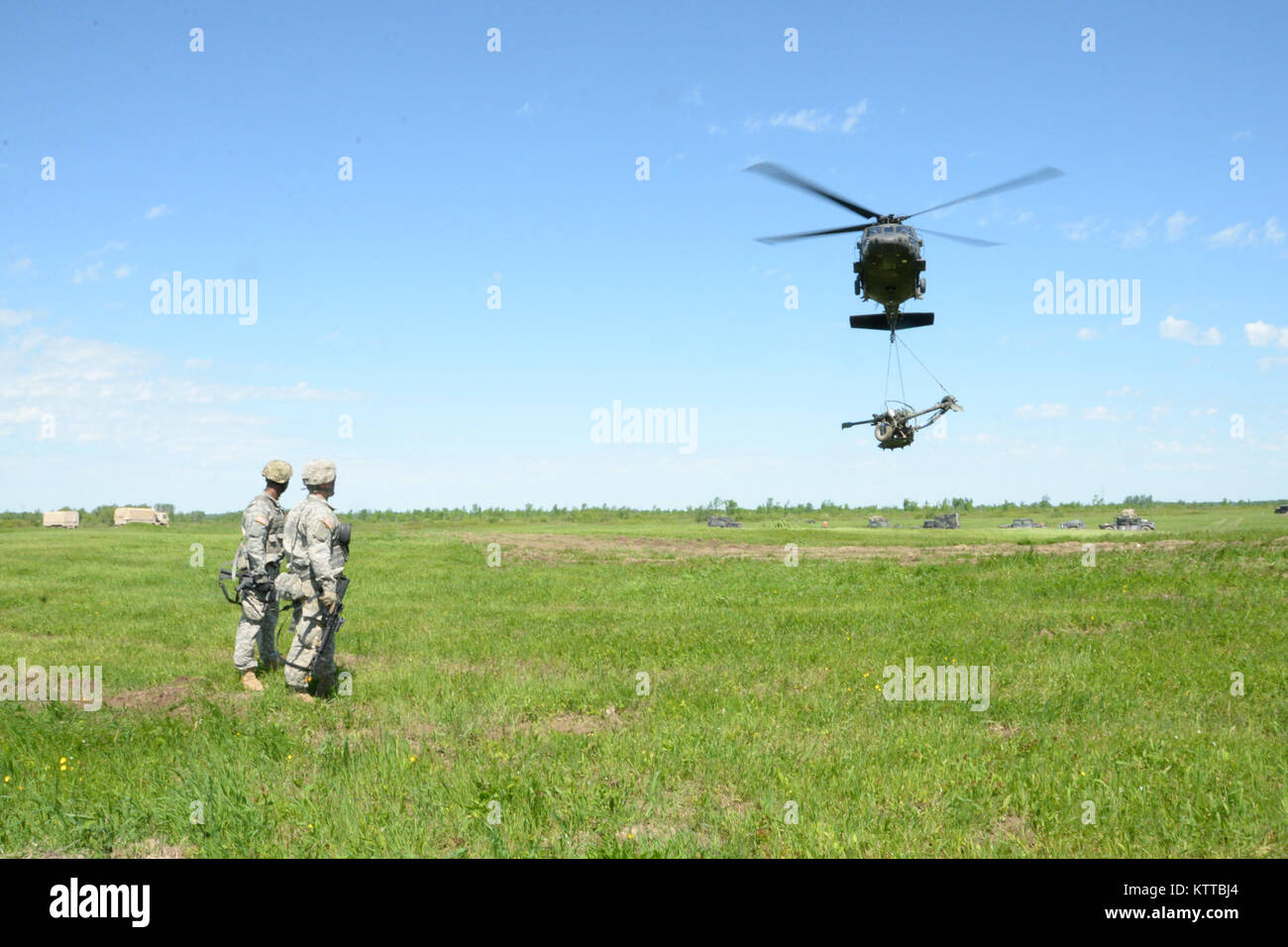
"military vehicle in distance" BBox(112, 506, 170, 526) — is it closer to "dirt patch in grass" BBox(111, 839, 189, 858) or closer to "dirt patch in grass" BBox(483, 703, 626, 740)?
"dirt patch in grass" BBox(483, 703, 626, 740)

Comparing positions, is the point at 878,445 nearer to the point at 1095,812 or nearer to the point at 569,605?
the point at 569,605

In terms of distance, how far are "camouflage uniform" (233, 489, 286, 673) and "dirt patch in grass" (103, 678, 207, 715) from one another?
0.60 m

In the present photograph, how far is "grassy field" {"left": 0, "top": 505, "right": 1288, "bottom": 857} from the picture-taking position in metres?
5.50

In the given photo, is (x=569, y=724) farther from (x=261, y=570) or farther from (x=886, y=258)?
(x=886, y=258)

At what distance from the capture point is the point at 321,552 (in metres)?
9.61

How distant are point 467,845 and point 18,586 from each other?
21711mm

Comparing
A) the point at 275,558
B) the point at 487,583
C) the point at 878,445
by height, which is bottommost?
the point at 487,583

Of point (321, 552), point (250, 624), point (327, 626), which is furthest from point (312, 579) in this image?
point (250, 624)

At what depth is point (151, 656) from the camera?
40.2ft

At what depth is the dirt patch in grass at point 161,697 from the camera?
30.0 feet

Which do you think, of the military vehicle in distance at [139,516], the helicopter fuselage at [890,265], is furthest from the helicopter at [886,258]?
the military vehicle in distance at [139,516]

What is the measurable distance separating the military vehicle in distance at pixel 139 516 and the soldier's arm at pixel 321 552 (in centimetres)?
6361

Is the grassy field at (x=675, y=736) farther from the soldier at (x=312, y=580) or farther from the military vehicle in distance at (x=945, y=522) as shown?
the military vehicle in distance at (x=945, y=522)
